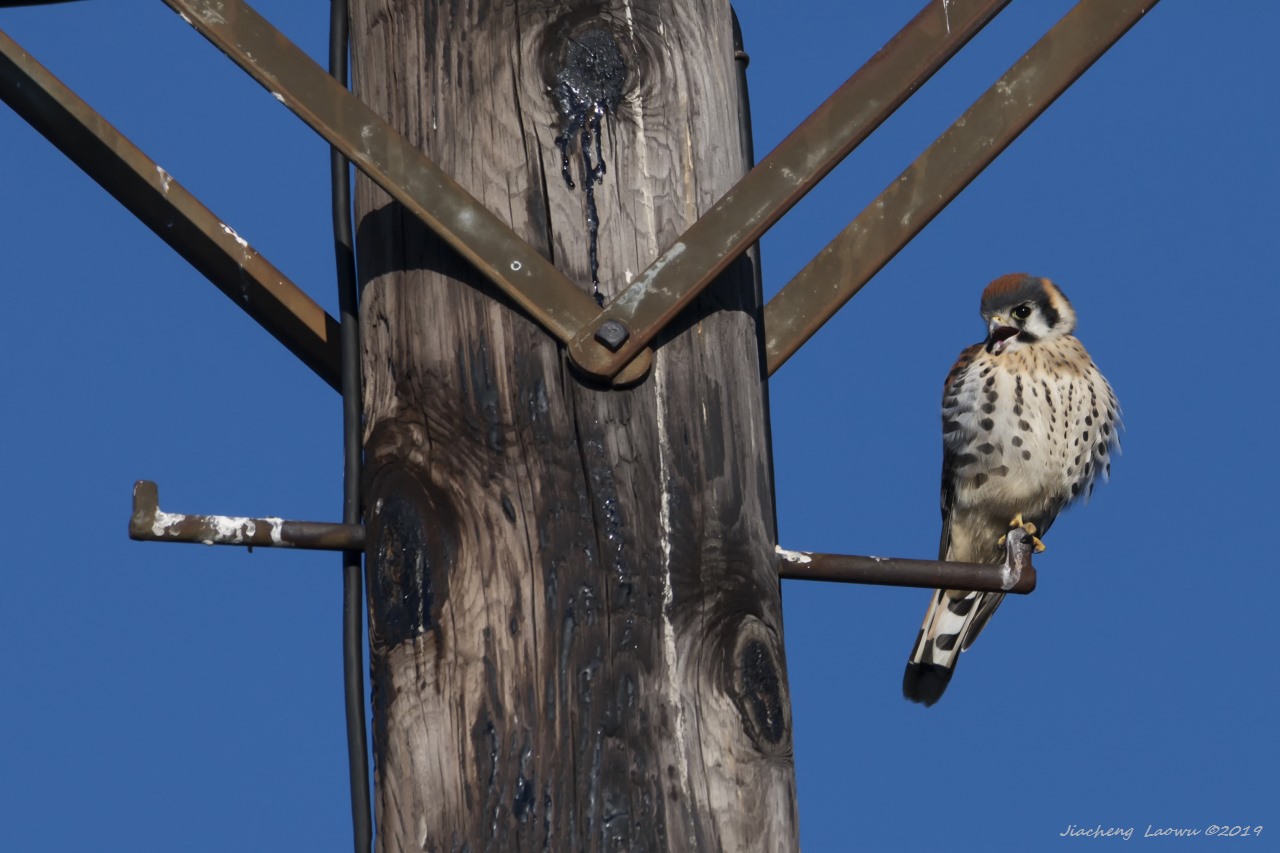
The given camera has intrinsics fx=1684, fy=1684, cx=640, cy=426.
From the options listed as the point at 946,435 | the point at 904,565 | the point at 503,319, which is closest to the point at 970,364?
the point at 946,435

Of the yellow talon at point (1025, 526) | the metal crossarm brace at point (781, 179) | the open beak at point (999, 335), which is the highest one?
the open beak at point (999, 335)

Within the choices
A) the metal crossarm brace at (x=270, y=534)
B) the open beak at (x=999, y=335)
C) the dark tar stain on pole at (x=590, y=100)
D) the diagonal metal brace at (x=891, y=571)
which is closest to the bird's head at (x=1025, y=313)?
the open beak at (x=999, y=335)

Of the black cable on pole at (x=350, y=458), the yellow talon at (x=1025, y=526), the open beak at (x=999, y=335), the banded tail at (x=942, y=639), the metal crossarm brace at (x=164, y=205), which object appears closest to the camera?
the black cable on pole at (x=350, y=458)

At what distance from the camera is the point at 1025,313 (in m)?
5.64

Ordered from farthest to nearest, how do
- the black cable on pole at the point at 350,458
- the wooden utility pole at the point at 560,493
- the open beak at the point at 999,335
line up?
the open beak at the point at 999,335
the black cable on pole at the point at 350,458
the wooden utility pole at the point at 560,493

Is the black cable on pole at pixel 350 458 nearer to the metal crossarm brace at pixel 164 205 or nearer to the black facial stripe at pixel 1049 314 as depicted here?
the metal crossarm brace at pixel 164 205

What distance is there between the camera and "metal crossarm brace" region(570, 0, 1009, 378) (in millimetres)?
1854

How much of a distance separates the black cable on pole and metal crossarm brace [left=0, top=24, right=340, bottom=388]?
0.19 metres

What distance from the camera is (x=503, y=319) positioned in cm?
190

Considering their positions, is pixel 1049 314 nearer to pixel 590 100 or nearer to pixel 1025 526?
pixel 1025 526

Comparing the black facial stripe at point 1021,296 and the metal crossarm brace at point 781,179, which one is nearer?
the metal crossarm brace at point 781,179

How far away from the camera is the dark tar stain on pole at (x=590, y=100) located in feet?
6.31

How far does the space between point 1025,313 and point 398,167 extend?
405 cm

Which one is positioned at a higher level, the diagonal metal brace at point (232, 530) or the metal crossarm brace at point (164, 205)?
the metal crossarm brace at point (164, 205)
